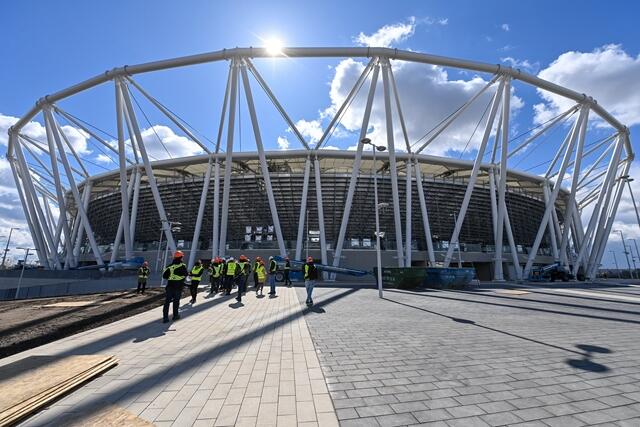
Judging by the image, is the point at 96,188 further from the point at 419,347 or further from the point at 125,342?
the point at 419,347

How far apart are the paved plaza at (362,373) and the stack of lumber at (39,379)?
128 millimetres

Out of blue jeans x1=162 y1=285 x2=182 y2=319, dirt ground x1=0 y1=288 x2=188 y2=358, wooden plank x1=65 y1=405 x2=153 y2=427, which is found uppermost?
blue jeans x1=162 y1=285 x2=182 y2=319

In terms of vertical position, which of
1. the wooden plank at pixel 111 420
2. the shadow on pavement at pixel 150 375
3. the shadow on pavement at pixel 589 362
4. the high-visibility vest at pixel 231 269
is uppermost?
the high-visibility vest at pixel 231 269

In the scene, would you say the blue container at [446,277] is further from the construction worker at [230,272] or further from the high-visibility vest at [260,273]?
the construction worker at [230,272]

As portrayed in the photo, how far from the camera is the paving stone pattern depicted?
305 cm

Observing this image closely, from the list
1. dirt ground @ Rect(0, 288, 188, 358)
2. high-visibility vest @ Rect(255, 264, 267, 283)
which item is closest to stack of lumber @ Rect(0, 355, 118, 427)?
dirt ground @ Rect(0, 288, 188, 358)

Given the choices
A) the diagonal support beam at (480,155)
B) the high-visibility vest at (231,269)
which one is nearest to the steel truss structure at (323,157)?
the diagonal support beam at (480,155)

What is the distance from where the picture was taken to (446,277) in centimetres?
2073

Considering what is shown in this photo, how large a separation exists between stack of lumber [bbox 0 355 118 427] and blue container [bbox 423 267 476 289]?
1960cm

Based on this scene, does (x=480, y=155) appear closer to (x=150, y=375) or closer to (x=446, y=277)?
(x=446, y=277)

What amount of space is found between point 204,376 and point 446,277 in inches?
773

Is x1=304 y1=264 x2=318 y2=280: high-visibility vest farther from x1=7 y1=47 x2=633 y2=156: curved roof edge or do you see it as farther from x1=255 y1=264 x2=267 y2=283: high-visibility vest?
x1=7 y1=47 x2=633 y2=156: curved roof edge

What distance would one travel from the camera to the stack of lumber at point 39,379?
308 centimetres

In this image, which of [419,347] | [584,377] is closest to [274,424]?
[419,347]
